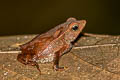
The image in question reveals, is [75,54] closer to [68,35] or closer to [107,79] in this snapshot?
[68,35]

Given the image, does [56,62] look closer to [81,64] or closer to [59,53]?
[59,53]

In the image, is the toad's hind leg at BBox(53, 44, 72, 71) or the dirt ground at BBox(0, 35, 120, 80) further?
the toad's hind leg at BBox(53, 44, 72, 71)

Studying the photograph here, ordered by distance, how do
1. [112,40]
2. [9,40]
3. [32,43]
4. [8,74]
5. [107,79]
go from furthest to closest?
1. [9,40]
2. [112,40]
3. [32,43]
4. [8,74]
5. [107,79]

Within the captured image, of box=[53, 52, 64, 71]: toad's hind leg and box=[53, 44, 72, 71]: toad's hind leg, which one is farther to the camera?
box=[53, 44, 72, 71]: toad's hind leg

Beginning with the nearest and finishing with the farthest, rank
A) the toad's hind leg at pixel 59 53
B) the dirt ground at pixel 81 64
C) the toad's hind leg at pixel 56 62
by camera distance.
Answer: the dirt ground at pixel 81 64 < the toad's hind leg at pixel 56 62 < the toad's hind leg at pixel 59 53

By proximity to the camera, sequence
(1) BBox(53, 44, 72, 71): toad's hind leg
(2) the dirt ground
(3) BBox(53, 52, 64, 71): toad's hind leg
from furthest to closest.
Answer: (1) BBox(53, 44, 72, 71): toad's hind leg, (3) BBox(53, 52, 64, 71): toad's hind leg, (2) the dirt ground

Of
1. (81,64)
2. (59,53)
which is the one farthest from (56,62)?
(81,64)

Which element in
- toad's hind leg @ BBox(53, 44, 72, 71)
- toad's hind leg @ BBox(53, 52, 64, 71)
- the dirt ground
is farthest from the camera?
toad's hind leg @ BBox(53, 44, 72, 71)

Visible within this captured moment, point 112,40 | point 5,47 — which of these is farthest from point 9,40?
point 112,40
